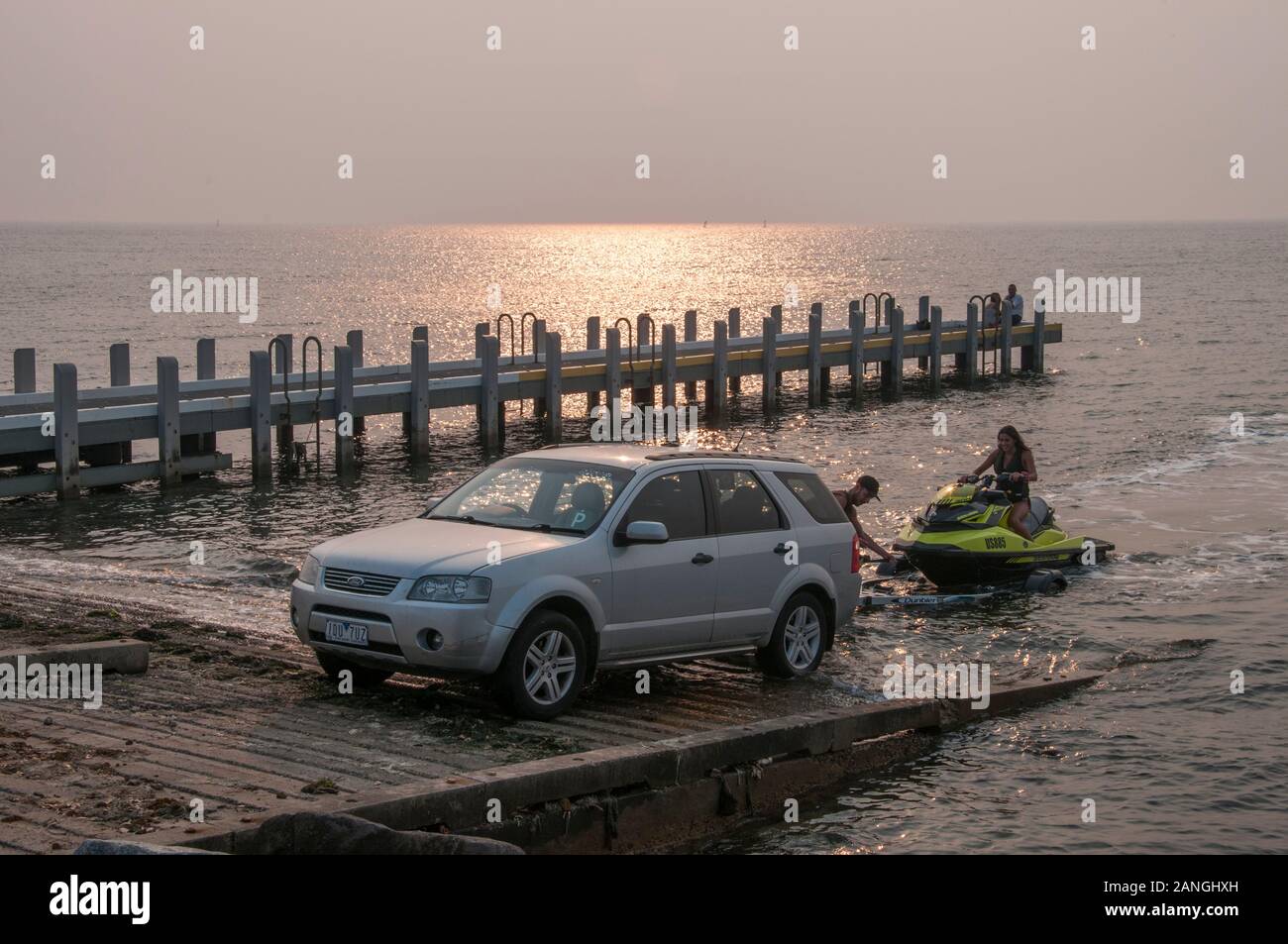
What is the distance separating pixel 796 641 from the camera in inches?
467

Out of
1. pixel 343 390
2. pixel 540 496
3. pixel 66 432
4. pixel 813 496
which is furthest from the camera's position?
pixel 343 390

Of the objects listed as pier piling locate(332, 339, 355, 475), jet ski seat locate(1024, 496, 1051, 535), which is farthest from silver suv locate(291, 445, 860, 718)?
pier piling locate(332, 339, 355, 475)

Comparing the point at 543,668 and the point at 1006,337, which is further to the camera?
the point at 1006,337

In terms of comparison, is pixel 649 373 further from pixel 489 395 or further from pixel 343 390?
pixel 343 390

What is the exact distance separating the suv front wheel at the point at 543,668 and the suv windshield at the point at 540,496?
82 cm

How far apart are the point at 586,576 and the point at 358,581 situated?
1.45 meters

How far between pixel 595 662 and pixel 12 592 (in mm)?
6412

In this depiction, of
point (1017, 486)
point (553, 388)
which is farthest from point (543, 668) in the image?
point (553, 388)

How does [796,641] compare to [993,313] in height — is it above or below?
below

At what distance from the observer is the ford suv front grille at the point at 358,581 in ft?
32.1

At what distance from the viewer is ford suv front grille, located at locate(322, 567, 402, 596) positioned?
32.1 feet

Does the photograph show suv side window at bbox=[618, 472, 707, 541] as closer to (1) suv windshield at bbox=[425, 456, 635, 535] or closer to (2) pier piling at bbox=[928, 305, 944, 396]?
(1) suv windshield at bbox=[425, 456, 635, 535]
